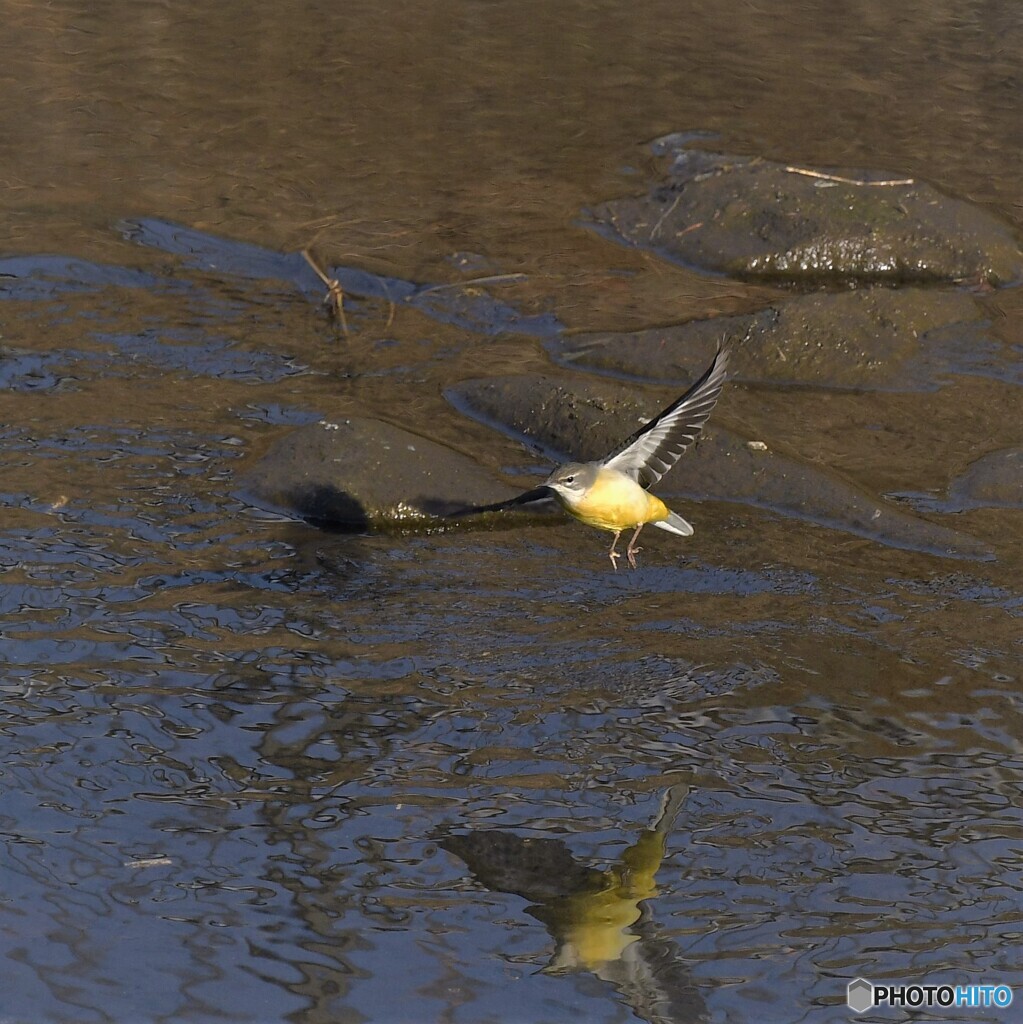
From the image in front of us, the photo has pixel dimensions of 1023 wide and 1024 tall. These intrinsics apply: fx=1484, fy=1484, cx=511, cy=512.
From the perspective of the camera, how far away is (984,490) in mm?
8844

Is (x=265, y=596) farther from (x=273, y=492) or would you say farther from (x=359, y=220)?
(x=359, y=220)

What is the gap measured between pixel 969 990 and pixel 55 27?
14.8 meters

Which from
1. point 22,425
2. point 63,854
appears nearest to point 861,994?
point 63,854

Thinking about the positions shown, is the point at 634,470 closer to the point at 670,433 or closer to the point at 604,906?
the point at 670,433

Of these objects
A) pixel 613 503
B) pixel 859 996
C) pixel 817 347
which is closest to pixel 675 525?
pixel 613 503

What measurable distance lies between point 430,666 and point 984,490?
3723mm

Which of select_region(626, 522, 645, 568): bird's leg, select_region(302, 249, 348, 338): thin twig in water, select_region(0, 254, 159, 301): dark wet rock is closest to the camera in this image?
select_region(626, 522, 645, 568): bird's leg

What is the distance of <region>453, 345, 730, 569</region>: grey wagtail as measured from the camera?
21.8 feet

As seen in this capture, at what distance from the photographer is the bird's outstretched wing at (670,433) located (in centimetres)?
671

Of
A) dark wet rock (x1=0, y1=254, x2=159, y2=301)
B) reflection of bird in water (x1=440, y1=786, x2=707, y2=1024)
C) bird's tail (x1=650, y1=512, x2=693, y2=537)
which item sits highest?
bird's tail (x1=650, y1=512, x2=693, y2=537)

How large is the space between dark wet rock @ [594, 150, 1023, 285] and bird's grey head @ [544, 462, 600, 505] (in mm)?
5575

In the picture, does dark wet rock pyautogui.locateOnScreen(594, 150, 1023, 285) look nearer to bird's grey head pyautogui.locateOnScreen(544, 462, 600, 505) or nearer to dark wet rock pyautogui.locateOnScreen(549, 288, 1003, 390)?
dark wet rock pyautogui.locateOnScreen(549, 288, 1003, 390)
